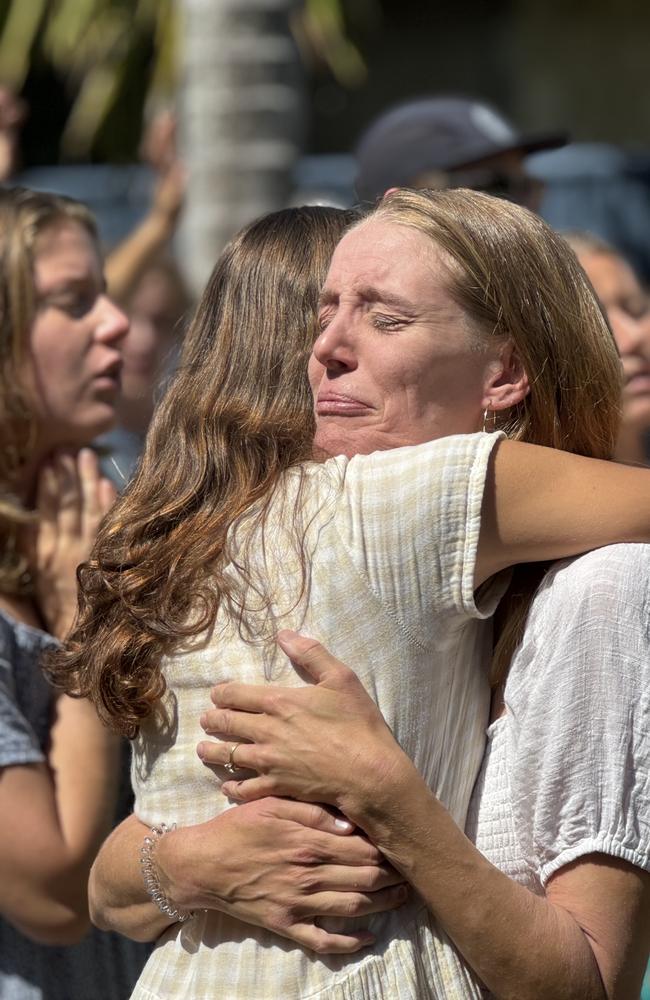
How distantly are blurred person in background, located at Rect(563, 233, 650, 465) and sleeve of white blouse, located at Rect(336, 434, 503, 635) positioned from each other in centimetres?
200

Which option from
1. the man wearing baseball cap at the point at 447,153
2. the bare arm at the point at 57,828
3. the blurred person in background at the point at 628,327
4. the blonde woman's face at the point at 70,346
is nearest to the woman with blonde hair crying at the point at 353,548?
the bare arm at the point at 57,828

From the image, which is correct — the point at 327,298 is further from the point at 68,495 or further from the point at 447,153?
the point at 447,153

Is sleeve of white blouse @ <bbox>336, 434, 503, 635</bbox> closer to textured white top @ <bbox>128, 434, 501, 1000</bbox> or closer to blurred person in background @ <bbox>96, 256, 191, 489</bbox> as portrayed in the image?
textured white top @ <bbox>128, 434, 501, 1000</bbox>

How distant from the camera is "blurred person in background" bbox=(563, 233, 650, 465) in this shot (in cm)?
376

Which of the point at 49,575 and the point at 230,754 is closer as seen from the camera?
the point at 230,754

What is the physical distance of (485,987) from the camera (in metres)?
1.75

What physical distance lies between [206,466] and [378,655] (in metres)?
0.37

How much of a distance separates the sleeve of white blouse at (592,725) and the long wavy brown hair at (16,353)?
130 centimetres

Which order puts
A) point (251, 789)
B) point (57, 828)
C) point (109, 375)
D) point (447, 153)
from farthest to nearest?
point (447, 153) < point (109, 375) < point (57, 828) < point (251, 789)

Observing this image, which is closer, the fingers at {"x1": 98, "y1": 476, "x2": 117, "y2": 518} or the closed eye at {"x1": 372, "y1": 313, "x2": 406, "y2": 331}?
the closed eye at {"x1": 372, "y1": 313, "x2": 406, "y2": 331}

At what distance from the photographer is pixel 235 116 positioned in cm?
650

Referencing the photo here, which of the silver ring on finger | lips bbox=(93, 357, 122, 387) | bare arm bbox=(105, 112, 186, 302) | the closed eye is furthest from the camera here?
bare arm bbox=(105, 112, 186, 302)

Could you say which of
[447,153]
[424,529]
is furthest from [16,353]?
[447,153]

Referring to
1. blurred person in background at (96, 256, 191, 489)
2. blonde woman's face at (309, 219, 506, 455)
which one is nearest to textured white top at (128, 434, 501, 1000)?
blonde woman's face at (309, 219, 506, 455)
